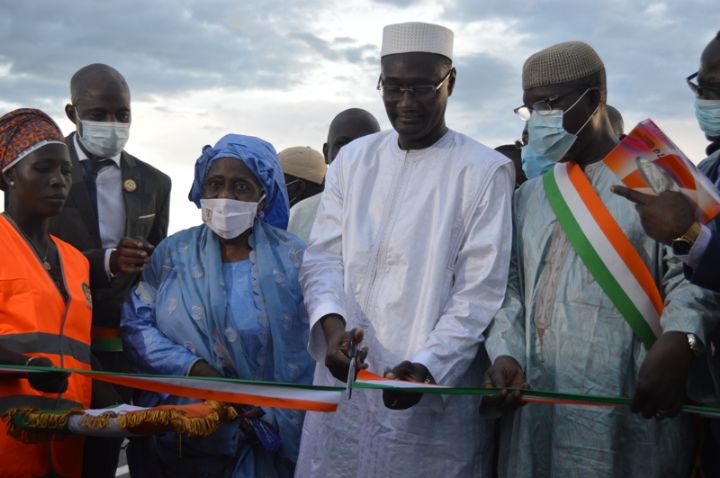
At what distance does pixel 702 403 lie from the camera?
3.89m

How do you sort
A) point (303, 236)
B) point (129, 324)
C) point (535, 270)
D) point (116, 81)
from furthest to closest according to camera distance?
point (303, 236)
point (116, 81)
point (129, 324)
point (535, 270)

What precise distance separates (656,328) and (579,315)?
31 cm

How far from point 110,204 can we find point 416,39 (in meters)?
2.30

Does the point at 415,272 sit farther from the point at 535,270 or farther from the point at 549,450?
the point at 549,450

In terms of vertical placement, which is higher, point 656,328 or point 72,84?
point 72,84

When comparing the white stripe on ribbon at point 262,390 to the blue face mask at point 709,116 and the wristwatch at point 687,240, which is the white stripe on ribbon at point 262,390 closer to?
the wristwatch at point 687,240

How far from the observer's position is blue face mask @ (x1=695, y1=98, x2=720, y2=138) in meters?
4.66

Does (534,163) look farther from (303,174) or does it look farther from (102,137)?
(303,174)

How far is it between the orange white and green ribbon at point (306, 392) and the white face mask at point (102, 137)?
2305mm

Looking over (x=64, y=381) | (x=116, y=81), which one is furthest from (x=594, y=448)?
(x=116, y=81)

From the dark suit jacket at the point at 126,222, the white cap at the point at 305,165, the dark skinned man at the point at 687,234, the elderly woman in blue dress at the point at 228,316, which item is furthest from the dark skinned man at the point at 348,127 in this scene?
the dark skinned man at the point at 687,234

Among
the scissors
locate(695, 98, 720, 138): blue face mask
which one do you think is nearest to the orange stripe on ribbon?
the scissors

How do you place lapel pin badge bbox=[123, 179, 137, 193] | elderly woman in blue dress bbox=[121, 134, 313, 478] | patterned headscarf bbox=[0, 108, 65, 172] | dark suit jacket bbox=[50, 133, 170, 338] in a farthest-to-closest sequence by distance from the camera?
lapel pin badge bbox=[123, 179, 137, 193]
dark suit jacket bbox=[50, 133, 170, 338]
patterned headscarf bbox=[0, 108, 65, 172]
elderly woman in blue dress bbox=[121, 134, 313, 478]

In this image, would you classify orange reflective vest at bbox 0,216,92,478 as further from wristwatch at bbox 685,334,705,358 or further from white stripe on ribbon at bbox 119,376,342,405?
wristwatch at bbox 685,334,705,358
